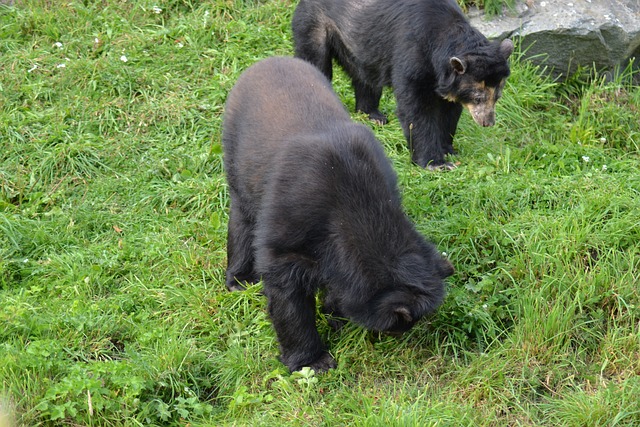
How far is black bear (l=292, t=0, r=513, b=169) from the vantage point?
7.16m

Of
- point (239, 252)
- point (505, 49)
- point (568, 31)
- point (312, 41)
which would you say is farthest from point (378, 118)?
point (239, 252)

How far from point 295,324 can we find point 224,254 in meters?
1.32

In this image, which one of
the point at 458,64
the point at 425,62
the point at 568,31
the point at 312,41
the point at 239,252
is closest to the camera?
the point at 239,252

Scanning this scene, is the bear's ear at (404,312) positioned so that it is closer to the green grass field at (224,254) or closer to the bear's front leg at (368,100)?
the green grass field at (224,254)

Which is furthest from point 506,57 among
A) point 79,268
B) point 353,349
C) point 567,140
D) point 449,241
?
point 79,268

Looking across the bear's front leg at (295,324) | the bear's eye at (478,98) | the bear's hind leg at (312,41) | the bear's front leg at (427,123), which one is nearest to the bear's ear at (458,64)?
the bear's eye at (478,98)

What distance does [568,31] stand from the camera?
846 cm

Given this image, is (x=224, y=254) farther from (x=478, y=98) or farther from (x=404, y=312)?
(x=478, y=98)

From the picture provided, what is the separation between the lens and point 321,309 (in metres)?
5.35

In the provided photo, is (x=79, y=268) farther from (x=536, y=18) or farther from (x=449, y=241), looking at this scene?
(x=536, y=18)

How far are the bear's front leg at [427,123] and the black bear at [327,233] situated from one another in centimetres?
211

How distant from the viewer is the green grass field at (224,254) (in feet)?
15.4

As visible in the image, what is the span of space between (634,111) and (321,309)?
418 cm

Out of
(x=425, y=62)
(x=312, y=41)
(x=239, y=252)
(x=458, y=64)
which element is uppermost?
(x=458, y=64)
